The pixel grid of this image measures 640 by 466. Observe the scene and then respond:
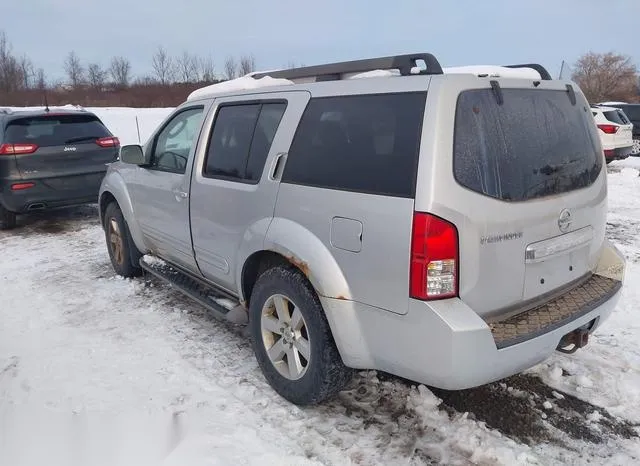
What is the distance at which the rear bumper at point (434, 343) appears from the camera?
2.26 m

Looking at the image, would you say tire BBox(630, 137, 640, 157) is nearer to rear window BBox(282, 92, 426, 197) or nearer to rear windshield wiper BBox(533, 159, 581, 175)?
rear windshield wiper BBox(533, 159, 581, 175)

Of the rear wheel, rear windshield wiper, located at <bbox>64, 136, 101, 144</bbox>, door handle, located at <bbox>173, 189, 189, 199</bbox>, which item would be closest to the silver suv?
door handle, located at <bbox>173, 189, 189, 199</bbox>

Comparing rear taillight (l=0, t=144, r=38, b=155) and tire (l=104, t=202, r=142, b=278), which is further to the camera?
A: rear taillight (l=0, t=144, r=38, b=155)

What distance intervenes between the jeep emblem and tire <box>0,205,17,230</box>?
25.0 ft

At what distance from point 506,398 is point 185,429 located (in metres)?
1.83

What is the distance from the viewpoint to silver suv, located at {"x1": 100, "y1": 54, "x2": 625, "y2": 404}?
232 cm

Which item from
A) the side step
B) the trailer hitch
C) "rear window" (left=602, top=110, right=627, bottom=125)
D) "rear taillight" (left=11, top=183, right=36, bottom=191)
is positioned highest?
"rear window" (left=602, top=110, right=627, bottom=125)

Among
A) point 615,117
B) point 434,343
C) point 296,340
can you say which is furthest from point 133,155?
point 615,117

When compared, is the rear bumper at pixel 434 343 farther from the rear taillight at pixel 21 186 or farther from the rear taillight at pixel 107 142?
the rear taillight at pixel 107 142

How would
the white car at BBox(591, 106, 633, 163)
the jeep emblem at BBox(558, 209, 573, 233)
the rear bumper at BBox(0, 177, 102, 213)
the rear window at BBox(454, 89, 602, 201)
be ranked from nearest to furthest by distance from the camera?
the rear window at BBox(454, 89, 602, 201)
the jeep emblem at BBox(558, 209, 573, 233)
the rear bumper at BBox(0, 177, 102, 213)
the white car at BBox(591, 106, 633, 163)

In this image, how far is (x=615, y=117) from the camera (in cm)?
1323

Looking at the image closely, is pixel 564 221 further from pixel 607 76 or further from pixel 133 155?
pixel 607 76

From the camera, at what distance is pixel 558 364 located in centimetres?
341

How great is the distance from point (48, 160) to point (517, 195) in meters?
6.84
